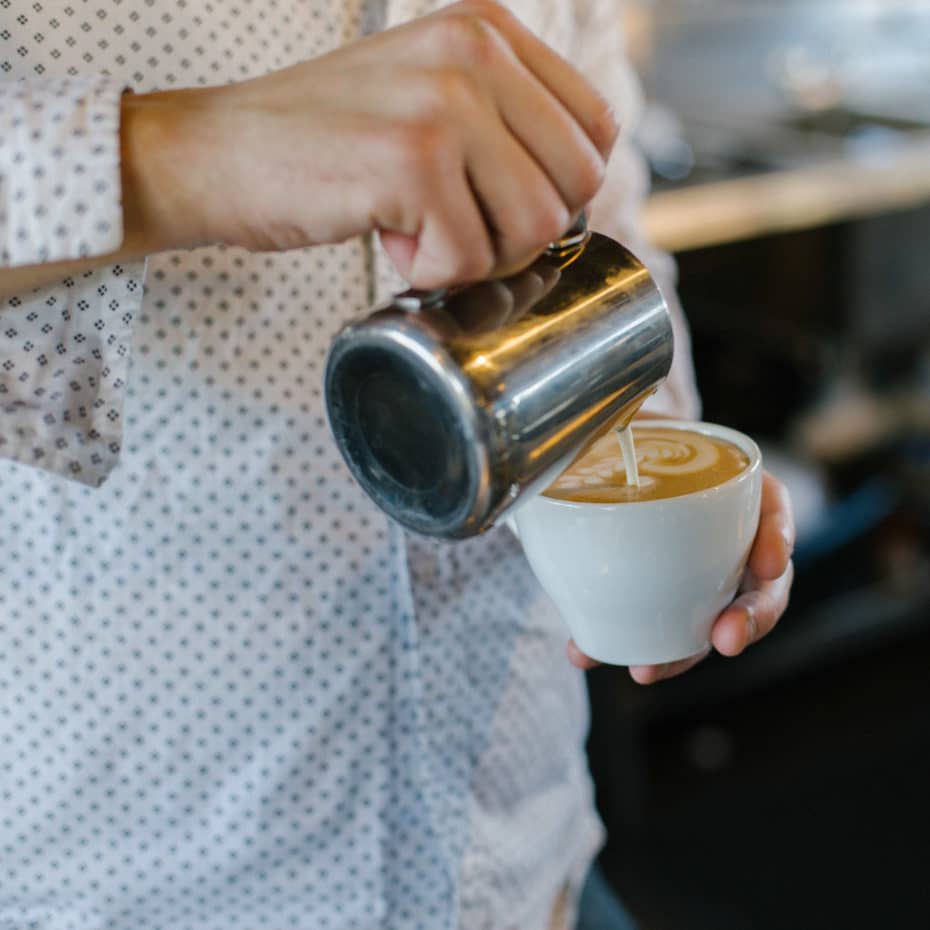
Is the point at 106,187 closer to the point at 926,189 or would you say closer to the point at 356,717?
→ the point at 356,717

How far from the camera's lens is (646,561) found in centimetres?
59

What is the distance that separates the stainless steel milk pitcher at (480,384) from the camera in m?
0.45

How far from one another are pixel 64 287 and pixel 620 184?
1.65 ft

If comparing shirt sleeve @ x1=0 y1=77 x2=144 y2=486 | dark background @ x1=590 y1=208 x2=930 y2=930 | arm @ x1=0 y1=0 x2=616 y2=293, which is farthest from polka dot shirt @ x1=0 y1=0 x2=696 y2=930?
dark background @ x1=590 y1=208 x2=930 y2=930

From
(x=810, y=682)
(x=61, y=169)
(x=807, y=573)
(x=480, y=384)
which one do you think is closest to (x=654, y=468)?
(x=480, y=384)

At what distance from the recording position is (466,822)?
78 cm

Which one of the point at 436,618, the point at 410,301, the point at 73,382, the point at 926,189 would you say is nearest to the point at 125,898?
the point at 436,618

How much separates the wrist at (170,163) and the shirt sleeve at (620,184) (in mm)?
462

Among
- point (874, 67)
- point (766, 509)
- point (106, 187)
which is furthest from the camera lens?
point (874, 67)

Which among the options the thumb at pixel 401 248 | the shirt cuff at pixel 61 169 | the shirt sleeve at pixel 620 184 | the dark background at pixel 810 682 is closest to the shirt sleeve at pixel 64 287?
the shirt cuff at pixel 61 169

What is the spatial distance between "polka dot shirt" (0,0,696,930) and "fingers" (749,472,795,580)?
18 centimetres

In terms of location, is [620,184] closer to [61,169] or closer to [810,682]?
[61,169]

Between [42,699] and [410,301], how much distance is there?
1.24 feet

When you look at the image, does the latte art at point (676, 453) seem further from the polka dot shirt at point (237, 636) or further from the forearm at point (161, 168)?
the forearm at point (161, 168)
